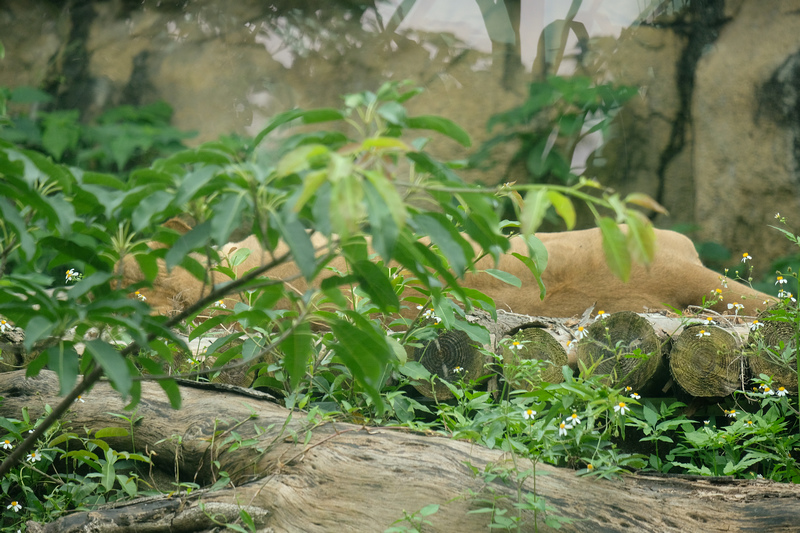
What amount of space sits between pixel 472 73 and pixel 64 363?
5126mm

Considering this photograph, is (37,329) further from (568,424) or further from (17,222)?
(568,424)

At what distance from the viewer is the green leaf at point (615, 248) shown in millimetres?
808

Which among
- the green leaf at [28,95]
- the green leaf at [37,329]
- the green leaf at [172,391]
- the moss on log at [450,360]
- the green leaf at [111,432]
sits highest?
the green leaf at [28,95]

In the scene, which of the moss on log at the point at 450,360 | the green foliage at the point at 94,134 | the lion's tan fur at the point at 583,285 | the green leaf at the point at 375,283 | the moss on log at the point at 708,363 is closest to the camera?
the green leaf at the point at 375,283

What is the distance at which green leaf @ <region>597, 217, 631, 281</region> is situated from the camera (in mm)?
808

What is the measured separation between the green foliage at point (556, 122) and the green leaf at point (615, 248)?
15.6ft

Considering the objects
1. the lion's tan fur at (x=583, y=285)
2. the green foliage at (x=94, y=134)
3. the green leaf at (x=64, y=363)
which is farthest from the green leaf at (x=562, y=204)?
the green foliage at (x=94, y=134)

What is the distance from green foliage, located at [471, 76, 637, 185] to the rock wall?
156mm

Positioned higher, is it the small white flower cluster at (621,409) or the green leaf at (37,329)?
the green leaf at (37,329)

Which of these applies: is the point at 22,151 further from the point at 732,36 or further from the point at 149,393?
the point at 732,36

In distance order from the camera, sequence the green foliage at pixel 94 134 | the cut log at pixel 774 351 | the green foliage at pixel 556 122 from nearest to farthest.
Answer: the cut log at pixel 774 351 < the green foliage at pixel 94 134 < the green foliage at pixel 556 122

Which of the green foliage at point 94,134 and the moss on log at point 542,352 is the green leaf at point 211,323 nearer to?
the moss on log at point 542,352

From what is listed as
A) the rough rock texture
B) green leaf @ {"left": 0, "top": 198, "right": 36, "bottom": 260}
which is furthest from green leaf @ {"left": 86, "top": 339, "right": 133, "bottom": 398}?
the rough rock texture

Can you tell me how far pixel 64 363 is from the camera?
108 cm
